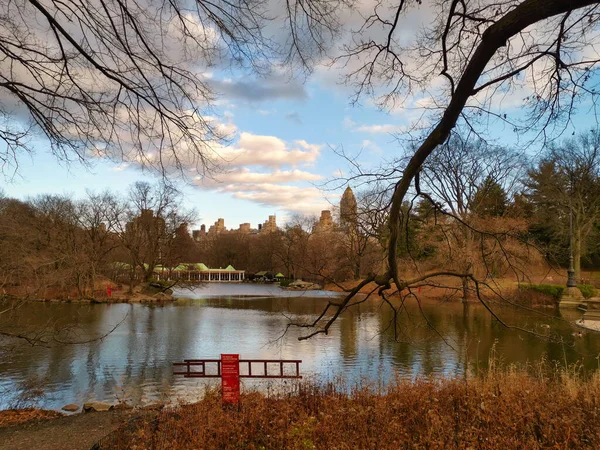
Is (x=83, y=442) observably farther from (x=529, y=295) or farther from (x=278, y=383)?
(x=529, y=295)

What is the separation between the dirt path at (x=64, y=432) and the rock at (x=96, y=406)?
531mm

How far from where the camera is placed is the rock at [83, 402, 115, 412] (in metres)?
10.4

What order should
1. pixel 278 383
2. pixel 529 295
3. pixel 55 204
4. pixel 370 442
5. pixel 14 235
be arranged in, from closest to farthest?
pixel 370 442 < pixel 278 383 < pixel 14 235 < pixel 529 295 < pixel 55 204

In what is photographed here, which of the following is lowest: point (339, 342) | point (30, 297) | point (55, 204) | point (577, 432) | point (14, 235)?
point (339, 342)

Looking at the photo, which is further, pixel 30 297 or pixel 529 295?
pixel 529 295

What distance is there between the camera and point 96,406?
1049 centimetres

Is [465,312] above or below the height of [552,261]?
below

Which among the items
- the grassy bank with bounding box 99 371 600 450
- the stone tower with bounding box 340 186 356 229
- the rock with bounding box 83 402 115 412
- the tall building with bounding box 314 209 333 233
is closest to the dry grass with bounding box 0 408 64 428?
the rock with bounding box 83 402 115 412

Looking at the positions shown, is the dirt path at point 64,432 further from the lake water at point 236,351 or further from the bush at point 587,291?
the bush at point 587,291

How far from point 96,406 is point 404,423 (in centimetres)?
775

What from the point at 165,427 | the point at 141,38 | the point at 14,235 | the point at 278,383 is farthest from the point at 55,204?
the point at 141,38

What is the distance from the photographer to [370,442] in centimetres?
517

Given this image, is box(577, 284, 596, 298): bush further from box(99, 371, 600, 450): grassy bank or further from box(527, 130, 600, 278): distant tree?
box(99, 371, 600, 450): grassy bank

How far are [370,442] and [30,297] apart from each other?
6.27 m
